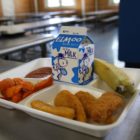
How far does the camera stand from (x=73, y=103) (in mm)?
555

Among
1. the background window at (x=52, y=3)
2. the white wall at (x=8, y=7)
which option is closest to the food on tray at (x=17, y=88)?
the white wall at (x=8, y=7)

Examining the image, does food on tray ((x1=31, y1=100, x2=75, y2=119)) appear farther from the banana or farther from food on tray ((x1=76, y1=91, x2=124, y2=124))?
the banana

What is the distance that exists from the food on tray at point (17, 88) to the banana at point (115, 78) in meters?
0.20

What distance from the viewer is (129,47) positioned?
1.44m

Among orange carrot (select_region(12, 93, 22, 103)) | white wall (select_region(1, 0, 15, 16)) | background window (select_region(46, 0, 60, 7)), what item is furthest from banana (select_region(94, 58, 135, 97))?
background window (select_region(46, 0, 60, 7))

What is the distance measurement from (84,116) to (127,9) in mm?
1023

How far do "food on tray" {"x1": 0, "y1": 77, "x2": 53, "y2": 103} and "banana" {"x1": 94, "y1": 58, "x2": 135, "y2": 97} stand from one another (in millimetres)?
→ 200

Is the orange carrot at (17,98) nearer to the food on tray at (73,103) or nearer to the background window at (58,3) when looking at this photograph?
the food on tray at (73,103)

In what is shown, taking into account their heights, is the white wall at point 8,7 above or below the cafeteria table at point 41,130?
above

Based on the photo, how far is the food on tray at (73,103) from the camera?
53 centimetres

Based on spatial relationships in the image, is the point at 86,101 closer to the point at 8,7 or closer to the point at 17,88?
the point at 17,88

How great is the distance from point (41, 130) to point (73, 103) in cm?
10

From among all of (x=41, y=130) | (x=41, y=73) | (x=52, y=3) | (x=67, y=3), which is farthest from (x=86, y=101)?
(x=52, y=3)

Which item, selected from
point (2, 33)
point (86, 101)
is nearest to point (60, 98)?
point (86, 101)
